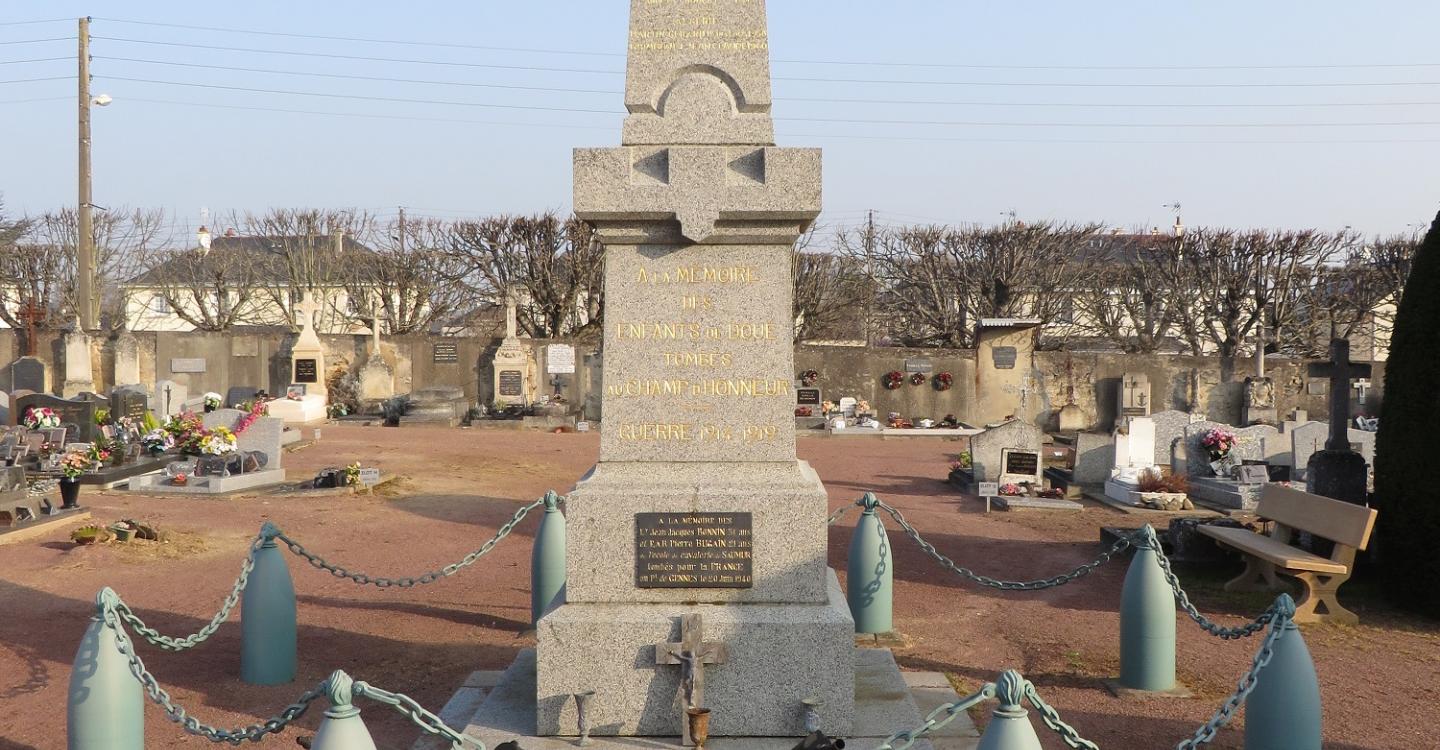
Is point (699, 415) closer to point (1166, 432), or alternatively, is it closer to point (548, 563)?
point (548, 563)

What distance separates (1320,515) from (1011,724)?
22.6 feet

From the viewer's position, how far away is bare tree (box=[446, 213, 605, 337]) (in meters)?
35.2

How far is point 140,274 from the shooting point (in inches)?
1684

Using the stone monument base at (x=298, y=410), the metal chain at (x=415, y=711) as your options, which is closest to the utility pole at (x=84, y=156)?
the stone monument base at (x=298, y=410)

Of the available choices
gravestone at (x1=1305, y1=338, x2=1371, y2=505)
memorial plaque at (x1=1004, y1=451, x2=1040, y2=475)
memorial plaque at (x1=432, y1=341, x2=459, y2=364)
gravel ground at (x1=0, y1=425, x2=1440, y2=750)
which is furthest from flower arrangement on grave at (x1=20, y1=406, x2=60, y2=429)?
gravestone at (x1=1305, y1=338, x2=1371, y2=505)

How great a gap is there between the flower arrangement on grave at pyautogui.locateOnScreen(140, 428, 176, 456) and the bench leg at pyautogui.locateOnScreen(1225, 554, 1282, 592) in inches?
625

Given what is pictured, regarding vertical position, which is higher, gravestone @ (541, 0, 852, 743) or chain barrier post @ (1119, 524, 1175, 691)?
gravestone @ (541, 0, 852, 743)

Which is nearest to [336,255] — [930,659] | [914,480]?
[914,480]

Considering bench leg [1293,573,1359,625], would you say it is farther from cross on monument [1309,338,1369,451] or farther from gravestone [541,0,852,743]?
gravestone [541,0,852,743]

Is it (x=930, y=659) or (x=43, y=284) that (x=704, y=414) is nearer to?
(x=930, y=659)

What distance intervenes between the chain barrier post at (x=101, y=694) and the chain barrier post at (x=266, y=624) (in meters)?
1.70

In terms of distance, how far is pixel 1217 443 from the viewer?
16.2 metres

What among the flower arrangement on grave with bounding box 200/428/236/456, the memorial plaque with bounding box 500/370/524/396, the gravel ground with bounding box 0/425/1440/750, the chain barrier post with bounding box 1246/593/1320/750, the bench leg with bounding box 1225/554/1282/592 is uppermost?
the memorial plaque with bounding box 500/370/524/396

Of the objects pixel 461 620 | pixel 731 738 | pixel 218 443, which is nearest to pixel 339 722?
pixel 731 738
